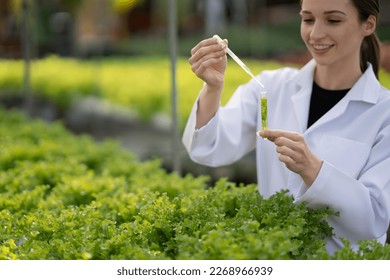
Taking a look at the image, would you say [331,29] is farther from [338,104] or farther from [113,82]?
[113,82]

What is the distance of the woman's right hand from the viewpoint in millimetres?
2541

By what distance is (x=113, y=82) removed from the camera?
10273mm

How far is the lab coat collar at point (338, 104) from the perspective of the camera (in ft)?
8.58

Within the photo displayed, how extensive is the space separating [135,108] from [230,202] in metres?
6.14

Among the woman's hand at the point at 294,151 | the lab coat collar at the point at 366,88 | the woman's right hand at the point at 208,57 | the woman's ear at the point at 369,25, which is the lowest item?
the woman's hand at the point at 294,151

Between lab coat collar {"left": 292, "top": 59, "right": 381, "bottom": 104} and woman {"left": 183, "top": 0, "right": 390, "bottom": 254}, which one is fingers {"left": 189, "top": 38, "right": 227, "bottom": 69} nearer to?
woman {"left": 183, "top": 0, "right": 390, "bottom": 254}

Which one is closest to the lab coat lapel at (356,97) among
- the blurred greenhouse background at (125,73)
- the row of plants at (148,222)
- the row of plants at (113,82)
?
the row of plants at (148,222)

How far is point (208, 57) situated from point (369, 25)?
23.1 inches

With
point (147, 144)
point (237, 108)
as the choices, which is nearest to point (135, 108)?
point (147, 144)

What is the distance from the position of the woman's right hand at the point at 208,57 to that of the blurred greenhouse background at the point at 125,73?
901 mm

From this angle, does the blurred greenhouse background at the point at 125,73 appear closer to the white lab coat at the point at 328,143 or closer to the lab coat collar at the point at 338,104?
the lab coat collar at the point at 338,104

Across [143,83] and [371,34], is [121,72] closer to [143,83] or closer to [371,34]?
[143,83]

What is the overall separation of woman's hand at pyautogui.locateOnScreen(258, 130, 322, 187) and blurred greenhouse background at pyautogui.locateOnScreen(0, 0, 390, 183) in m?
1.05

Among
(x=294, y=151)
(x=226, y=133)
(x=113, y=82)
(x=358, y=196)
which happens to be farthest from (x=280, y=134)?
(x=113, y=82)
